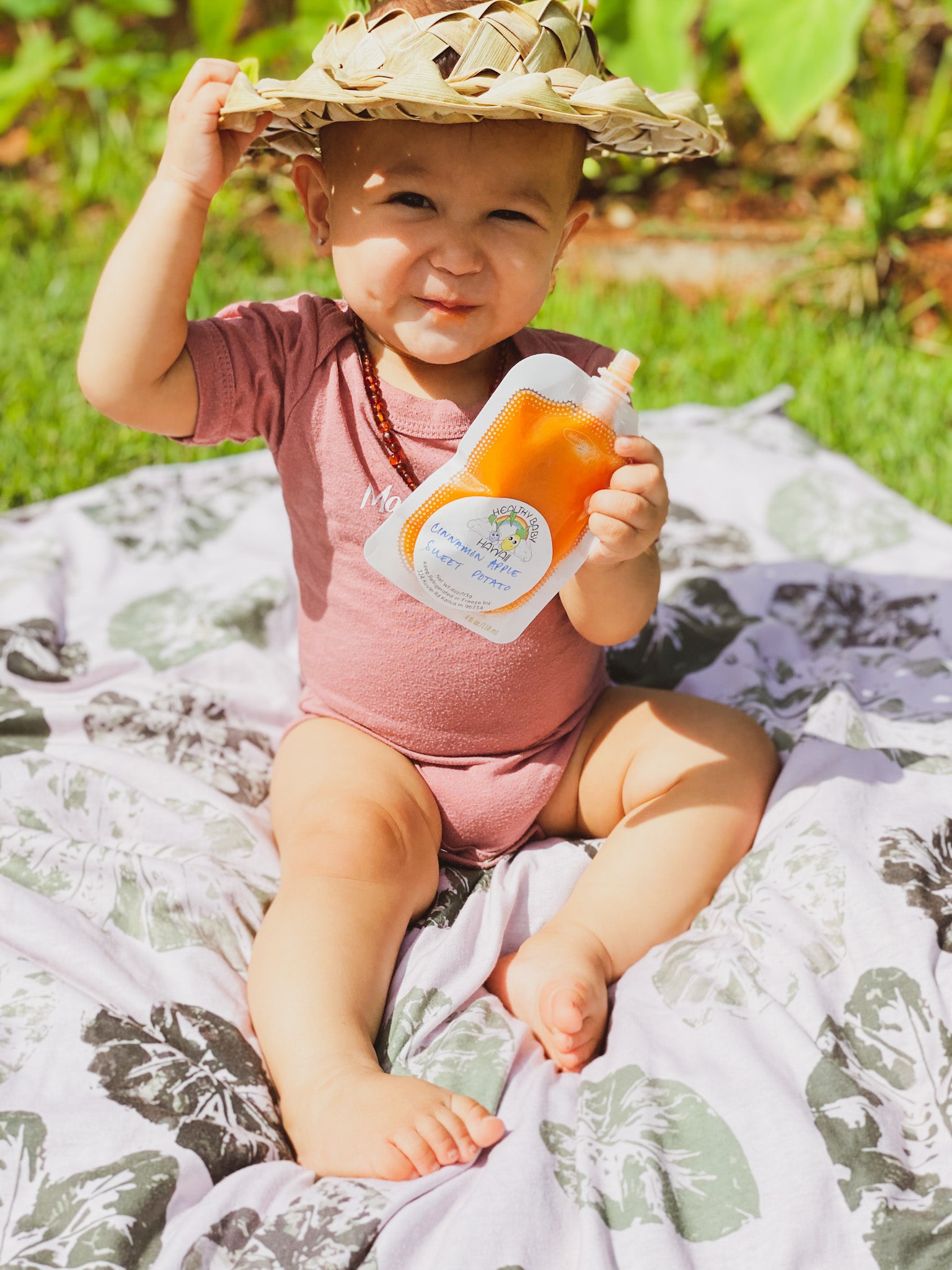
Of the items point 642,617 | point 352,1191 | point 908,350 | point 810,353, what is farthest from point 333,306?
point 908,350

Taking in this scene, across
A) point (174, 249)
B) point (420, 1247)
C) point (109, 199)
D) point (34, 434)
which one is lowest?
point (420, 1247)

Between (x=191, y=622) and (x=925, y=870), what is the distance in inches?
46.0

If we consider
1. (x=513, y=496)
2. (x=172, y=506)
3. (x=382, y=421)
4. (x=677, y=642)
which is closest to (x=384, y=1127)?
(x=513, y=496)

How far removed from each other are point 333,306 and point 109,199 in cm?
254

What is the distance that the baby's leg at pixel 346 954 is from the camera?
3.91 feet

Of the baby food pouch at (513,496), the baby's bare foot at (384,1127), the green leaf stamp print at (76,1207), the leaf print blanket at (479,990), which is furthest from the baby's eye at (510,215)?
the green leaf stamp print at (76,1207)

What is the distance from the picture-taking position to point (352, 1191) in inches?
45.4

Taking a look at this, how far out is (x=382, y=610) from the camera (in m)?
1.55

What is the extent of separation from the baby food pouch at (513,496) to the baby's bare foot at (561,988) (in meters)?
0.38

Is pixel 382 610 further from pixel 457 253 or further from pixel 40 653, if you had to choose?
pixel 40 653

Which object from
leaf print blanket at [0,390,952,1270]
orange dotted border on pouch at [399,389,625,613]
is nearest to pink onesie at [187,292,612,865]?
leaf print blanket at [0,390,952,1270]

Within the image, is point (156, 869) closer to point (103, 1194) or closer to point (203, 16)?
point (103, 1194)

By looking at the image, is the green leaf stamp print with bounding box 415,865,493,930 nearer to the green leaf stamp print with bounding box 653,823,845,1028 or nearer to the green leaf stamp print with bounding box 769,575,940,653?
the green leaf stamp print with bounding box 653,823,845,1028

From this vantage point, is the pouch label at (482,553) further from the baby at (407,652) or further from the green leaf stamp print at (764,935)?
the green leaf stamp print at (764,935)
